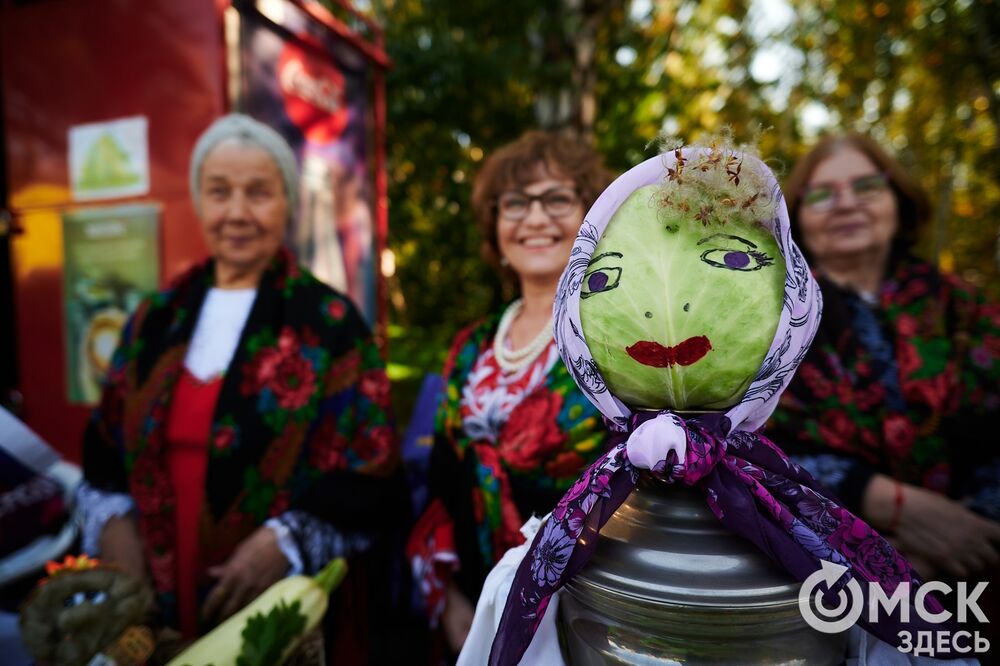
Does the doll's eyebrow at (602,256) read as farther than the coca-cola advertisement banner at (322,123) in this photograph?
No

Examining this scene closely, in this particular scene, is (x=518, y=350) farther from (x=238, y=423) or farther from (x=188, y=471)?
(x=188, y=471)

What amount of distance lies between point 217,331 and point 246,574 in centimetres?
75

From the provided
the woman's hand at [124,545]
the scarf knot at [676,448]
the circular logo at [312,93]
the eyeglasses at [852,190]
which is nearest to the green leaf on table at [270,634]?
the woman's hand at [124,545]

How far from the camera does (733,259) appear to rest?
93 cm

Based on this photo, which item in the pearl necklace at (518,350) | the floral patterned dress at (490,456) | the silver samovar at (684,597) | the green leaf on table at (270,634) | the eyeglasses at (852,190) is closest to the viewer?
the silver samovar at (684,597)

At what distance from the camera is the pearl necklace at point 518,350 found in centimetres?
174

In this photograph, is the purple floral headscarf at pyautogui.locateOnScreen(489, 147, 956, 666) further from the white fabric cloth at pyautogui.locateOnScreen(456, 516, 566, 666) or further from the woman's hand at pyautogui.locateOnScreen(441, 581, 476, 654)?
the woman's hand at pyautogui.locateOnScreen(441, 581, 476, 654)

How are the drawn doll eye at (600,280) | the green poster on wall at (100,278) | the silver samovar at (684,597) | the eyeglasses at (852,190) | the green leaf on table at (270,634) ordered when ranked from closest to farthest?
the silver samovar at (684,597) → the drawn doll eye at (600,280) → the green leaf on table at (270,634) → the eyeglasses at (852,190) → the green poster on wall at (100,278)

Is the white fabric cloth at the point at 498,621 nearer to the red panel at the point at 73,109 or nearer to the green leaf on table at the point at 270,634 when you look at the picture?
the green leaf on table at the point at 270,634

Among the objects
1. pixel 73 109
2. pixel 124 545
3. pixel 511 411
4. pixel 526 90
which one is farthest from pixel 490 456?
pixel 526 90

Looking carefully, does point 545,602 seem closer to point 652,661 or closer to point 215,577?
point 652,661

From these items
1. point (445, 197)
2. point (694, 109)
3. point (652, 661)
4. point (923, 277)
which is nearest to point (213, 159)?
point (652, 661)

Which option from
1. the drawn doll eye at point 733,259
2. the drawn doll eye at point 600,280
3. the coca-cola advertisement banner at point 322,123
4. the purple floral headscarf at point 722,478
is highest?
the coca-cola advertisement banner at point 322,123

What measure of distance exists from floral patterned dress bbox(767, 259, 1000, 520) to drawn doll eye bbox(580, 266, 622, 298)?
1.13 meters
